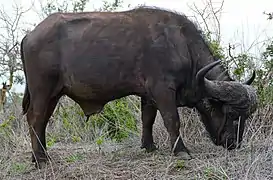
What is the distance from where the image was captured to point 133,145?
27.5ft

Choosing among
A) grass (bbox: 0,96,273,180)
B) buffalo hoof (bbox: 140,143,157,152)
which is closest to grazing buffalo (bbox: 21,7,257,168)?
grass (bbox: 0,96,273,180)

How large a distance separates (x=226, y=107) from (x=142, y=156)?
132 centimetres

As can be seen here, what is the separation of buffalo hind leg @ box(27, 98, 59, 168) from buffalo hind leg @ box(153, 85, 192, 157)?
1.51m

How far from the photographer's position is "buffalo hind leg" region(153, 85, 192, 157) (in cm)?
681

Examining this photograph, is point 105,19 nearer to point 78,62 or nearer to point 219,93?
point 78,62

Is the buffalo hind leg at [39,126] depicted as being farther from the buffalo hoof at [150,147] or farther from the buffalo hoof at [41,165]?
the buffalo hoof at [150,147]

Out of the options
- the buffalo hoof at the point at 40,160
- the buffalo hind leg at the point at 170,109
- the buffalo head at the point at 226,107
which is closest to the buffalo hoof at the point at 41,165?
the buffalo hoof at the point at 40,160

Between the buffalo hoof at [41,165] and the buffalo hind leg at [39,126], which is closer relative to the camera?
the buffalo hoof at [41,165]

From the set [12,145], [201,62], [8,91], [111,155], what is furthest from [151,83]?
[8,91]

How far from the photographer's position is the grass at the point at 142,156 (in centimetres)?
603

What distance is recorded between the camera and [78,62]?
23.5 feet

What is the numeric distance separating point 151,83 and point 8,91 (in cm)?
620

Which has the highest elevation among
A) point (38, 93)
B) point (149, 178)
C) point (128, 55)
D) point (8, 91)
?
point (128, 55)

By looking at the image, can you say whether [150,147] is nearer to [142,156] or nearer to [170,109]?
[142,156]
